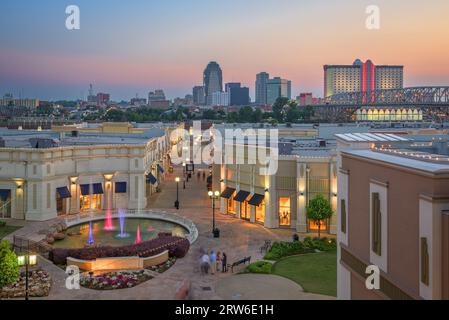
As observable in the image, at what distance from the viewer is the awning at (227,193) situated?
146ft

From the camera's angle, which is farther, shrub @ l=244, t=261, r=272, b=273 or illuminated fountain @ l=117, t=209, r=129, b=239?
illuminated fountain @ l=117, t=209, r=129, b=239

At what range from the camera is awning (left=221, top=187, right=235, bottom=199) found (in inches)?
1758

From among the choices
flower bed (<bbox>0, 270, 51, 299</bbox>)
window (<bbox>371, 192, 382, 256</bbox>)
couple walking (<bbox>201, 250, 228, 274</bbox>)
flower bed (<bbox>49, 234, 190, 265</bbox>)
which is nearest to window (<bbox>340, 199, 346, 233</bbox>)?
window (<bbox>371, 192, 382, 256</bbox>)

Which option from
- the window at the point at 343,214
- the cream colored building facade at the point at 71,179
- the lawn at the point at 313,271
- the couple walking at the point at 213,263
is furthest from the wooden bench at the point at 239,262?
the cream colored building facade at the point at 71,179

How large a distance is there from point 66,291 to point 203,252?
9226 mm

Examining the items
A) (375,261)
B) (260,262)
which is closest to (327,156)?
(260,262)

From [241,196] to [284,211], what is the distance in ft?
14.1

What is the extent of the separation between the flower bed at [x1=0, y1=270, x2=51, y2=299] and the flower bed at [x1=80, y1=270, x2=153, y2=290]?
5.83 ft

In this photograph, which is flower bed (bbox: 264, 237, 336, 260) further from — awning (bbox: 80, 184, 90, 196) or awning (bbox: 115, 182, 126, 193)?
awning (bbox: 80, 184, 90, 196)

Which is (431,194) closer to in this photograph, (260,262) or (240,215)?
(260,262)

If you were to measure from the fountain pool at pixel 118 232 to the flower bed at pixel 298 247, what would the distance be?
807 centimetres

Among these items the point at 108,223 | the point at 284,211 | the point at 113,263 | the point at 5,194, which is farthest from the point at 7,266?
the point at 284,211

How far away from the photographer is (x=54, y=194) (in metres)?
43.2

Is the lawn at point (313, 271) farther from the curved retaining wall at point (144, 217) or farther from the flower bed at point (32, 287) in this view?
the flower bed at point (32, 287)
